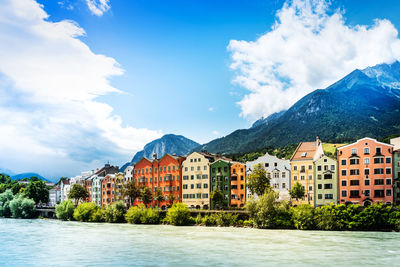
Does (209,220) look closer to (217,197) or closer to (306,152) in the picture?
(217,197)

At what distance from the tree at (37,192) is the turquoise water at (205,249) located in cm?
7901

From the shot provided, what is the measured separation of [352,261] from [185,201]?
6217 cm

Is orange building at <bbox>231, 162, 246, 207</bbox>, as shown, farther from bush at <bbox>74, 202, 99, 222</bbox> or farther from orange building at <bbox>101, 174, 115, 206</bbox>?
orange building at <bbox>101, 174, 115, 206</bbox>

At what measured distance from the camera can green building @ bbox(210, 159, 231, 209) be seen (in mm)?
91188

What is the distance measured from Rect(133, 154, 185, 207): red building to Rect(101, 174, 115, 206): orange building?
12.7 m

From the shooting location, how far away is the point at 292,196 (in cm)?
7888

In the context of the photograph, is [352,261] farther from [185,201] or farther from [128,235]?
[185,201]

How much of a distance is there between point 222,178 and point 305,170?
20.1m

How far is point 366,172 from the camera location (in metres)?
75.2

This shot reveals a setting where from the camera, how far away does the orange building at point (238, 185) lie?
293ft

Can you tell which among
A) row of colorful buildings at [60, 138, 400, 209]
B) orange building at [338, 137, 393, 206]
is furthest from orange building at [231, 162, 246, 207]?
orange building at [338, 137, 393, 206]

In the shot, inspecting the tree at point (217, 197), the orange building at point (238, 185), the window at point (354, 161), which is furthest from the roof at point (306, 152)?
the tree at point (217, 197)

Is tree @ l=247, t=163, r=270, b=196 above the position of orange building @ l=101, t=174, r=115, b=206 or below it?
above

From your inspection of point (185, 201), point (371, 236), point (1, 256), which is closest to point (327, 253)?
point (371, 236)
